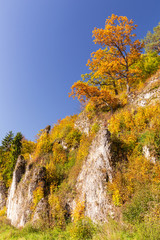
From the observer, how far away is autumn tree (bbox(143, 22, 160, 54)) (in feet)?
99.1

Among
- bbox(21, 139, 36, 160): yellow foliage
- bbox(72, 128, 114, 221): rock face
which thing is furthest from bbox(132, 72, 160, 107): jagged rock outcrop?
bbox(21, 139, 36, 160): yellow foliage

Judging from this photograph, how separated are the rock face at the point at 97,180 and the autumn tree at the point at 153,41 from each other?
1140 inches

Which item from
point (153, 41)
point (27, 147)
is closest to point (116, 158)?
point (27, 147)

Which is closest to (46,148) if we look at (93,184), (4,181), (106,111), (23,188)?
(23,188)

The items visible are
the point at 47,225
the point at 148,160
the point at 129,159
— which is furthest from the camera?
the point at 47,225

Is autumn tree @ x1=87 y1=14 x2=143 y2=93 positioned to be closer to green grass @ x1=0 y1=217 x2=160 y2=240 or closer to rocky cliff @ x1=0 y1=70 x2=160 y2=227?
rocky cliff @ x1=0 y1=70 x2=160 y2=227

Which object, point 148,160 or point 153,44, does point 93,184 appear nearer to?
point 148,160

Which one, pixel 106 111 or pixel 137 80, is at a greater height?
pixel 137 80

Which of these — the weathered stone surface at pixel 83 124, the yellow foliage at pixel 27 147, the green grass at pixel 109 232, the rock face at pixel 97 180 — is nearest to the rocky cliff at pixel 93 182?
the rock face at pixel 97 180

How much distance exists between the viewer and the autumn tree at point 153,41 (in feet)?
99.1

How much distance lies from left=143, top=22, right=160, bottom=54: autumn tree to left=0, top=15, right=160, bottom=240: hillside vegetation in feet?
23.7

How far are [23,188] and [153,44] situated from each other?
36584 mm

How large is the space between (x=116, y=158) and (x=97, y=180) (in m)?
2.01

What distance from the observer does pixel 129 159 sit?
9234mm
